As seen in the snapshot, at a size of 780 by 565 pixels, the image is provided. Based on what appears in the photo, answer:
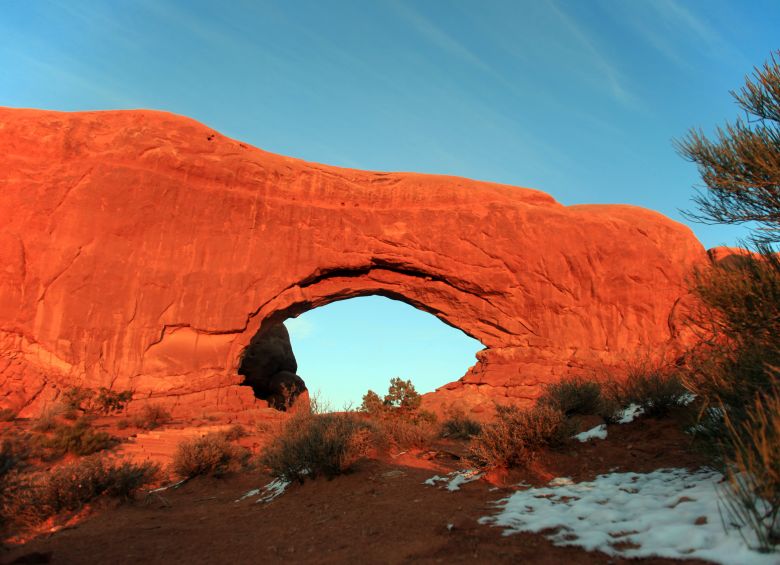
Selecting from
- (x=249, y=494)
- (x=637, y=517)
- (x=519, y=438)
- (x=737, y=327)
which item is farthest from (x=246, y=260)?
(x=637, y=517)

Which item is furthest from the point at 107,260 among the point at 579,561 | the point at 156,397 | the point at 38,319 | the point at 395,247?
the point at 579,561

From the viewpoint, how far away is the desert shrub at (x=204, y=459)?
10602mm

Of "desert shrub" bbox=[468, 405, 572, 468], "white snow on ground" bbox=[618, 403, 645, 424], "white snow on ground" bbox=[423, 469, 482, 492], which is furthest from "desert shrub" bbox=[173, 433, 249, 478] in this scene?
"white snow on ground" bbox=[618, 403, 645, 424]

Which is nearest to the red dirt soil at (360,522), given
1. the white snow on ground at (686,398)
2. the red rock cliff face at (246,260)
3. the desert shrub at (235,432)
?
the white snow on ground at (686,398)

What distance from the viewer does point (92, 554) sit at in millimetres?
5430

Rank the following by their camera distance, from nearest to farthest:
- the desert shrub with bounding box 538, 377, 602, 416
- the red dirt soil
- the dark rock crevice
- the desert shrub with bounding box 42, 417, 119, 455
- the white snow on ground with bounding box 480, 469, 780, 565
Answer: the white snow on ground with bounding box 480, 469, 780, 565 < the red dirt soil < the desert shrub with bounding box 538, 377, 602, 416 < the desert shrub with bounding box 42, 417, 119, 455 < the dark rock crevice

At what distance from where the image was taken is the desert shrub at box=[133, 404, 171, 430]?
52.4 feet

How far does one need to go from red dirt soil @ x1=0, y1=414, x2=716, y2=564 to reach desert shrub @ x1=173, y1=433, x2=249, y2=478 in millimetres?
1277

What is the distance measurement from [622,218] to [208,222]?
17.3m

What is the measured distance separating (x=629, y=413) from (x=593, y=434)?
769mm

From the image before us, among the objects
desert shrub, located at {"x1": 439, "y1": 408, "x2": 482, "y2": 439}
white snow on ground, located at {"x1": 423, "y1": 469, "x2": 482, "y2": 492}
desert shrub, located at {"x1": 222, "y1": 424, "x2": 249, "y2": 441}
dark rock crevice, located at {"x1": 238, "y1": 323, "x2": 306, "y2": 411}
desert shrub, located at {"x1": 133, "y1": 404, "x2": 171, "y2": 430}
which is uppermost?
dark rock crevice, located at {"x1": 238, "y1": 323, "x2": 306, "y2": 411}

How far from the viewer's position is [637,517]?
15.7 feet

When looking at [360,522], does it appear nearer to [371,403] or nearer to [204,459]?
[204,459]

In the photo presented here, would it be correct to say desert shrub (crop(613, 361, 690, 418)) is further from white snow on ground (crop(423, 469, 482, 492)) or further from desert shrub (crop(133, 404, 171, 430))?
desert shrub (crop(133, 404, 171, 430))
